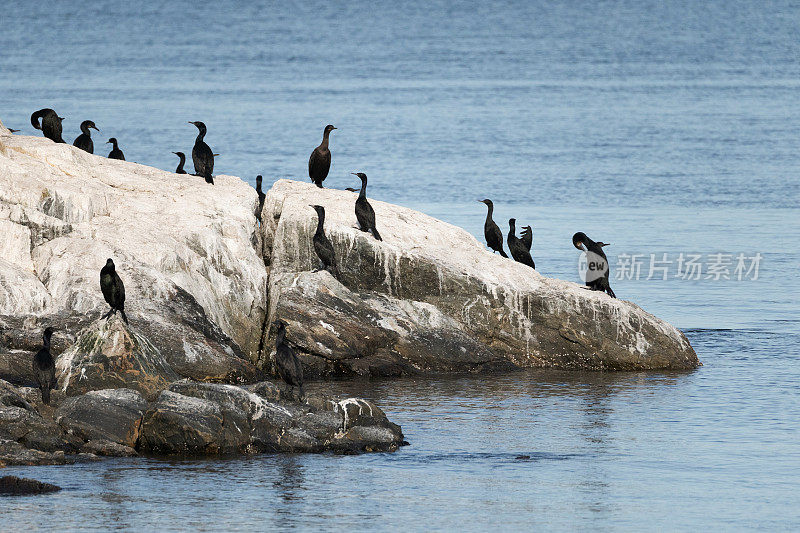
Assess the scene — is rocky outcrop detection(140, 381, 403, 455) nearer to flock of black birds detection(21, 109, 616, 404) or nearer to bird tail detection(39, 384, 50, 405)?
flock of black birds detection(21, 109, 616, 404)

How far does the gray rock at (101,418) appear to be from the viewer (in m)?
14.7

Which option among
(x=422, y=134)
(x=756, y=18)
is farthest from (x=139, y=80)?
(x=756, y=18)

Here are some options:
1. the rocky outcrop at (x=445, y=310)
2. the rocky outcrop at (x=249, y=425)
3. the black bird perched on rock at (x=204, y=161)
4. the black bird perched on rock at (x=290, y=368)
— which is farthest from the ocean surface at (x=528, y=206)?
the black bird perched on rock at (x=204, y=161)

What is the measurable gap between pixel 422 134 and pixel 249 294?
37647 millimetres

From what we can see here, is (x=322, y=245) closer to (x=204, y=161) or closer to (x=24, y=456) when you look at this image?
(x=204, y=161)

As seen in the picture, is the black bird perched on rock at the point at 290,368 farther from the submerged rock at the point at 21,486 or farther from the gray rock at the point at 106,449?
the submerged rock at the point at 21,486

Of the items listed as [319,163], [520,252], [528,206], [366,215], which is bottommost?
[520,252]

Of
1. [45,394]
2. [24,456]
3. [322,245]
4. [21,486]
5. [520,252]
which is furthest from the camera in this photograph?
[520,252]

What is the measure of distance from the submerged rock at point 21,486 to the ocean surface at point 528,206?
0.23 meters

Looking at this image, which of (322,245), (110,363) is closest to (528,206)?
(322,245)

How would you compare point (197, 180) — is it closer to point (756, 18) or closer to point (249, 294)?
point (249, 294)

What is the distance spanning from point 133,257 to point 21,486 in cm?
632

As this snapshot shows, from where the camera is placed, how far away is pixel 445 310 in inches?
798

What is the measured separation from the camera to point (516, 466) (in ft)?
48.5
